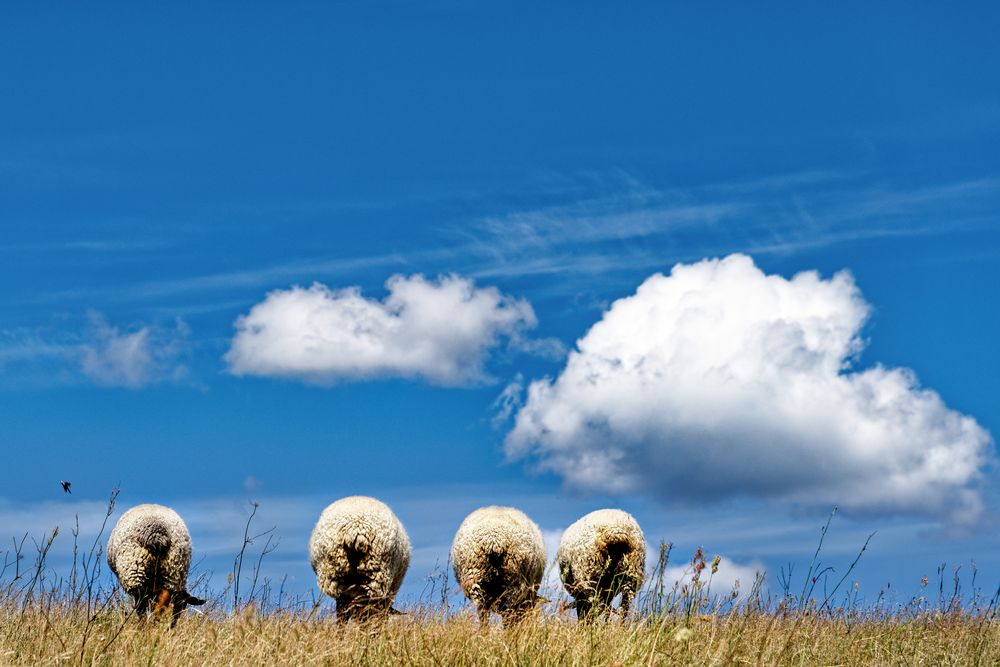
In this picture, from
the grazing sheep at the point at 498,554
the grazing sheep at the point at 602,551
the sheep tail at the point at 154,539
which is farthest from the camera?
the sheep tail at the point at 154,539

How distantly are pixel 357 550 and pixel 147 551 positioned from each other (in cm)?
360

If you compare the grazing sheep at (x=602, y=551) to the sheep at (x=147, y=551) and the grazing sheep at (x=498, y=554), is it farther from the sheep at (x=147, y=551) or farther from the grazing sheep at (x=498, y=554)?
the sheep at (x=147, y=551)

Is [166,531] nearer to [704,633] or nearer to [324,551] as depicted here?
[324,551]

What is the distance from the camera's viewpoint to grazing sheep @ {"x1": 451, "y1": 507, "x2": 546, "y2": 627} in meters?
13.8

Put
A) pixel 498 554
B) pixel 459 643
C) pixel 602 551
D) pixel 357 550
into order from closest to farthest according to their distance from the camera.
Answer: pixel 459 643, pixel 357 550, pixel 498 554, pixel 602 551

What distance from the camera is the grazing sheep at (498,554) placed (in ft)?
45.4

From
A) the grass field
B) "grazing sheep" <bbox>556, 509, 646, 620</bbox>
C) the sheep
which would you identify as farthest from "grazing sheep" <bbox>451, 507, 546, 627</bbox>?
the sheep

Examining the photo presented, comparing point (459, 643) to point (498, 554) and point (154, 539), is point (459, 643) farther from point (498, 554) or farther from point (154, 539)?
point (154, 539)

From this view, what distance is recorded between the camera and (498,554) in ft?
45.4

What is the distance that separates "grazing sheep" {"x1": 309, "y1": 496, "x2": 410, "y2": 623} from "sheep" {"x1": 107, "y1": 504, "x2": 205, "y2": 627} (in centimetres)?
267

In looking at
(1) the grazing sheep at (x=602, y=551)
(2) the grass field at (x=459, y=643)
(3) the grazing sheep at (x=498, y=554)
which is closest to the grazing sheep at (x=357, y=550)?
(3) the grazing sheep at (x=498, y=554)

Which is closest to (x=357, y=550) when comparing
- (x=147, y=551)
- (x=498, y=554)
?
(x=498, y=554)

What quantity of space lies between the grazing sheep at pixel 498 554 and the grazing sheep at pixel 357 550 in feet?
2.92

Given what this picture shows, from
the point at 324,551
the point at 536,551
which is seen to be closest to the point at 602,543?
the point at 536,551
